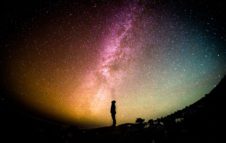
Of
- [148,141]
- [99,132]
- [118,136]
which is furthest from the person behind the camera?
[99,132]

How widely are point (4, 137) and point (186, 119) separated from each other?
33.1 feet

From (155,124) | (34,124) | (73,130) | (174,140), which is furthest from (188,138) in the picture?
(34,124)

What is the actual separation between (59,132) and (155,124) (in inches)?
236

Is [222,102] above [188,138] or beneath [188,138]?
above

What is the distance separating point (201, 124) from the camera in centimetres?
1124

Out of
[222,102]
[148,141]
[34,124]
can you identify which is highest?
[222,102]

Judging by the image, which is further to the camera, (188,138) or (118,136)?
(118,136)

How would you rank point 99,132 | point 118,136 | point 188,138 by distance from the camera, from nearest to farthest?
point 188,138, point 118,136, point 99,132

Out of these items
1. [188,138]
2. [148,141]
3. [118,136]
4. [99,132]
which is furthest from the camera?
[99,132]

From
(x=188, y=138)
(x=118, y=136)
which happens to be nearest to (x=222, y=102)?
(x=188, y=138)

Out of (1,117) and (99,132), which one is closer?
(1,117)

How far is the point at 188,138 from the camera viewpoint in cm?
1037

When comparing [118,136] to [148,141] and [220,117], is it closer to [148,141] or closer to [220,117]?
[148,141]

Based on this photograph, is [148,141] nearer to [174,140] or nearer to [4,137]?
[174,140]
